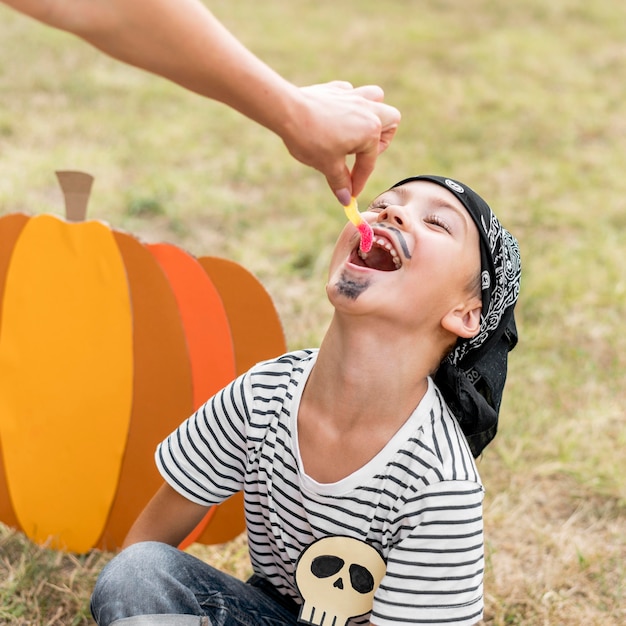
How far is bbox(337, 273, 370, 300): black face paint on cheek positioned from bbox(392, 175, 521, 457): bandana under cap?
0.24m

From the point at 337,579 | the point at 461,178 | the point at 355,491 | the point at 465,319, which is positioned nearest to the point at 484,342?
the point at 465,319

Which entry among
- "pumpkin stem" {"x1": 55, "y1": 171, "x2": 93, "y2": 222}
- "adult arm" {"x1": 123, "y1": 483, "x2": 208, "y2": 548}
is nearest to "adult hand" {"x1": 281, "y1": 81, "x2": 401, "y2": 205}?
"adult arm" {"x1": 123, "y1": 483, "x2": 208, "y2": 548}

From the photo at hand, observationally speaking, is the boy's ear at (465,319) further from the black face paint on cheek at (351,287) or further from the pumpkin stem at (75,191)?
the pumpkin stem at (75,191)

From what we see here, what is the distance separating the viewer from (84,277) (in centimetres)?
229

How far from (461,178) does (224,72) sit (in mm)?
3593

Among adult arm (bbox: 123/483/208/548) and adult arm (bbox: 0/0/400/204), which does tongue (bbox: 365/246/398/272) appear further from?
adult arm (bbox: 123/483/208/548)

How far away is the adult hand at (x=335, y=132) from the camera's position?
4.75 feet

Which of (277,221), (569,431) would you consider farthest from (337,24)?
(569,431)

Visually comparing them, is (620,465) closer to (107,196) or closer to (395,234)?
(395,234)

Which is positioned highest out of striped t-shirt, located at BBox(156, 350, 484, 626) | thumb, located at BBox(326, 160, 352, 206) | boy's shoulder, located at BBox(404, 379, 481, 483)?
thumb, located at BBox(326, 160, 352, 206)

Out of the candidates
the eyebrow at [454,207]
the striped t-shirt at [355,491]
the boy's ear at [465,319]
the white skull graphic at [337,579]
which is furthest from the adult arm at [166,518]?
the eyebrow at [454,207]

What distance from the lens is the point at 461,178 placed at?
15.8ft

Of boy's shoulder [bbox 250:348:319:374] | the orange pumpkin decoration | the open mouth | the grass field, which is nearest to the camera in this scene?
the open mouth

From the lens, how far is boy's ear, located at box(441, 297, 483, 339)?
1.63m
